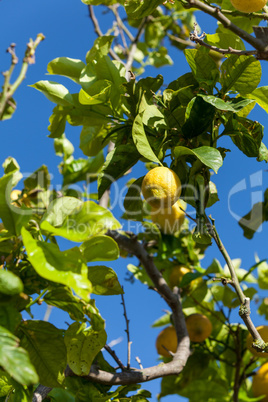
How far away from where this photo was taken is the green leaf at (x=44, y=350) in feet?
2.81

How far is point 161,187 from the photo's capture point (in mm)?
922

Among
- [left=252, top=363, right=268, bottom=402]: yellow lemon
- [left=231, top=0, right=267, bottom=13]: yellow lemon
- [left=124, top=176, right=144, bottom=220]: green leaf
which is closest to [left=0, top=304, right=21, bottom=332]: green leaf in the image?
[left=124, top=176, right=144, bottom=220]: green leaf

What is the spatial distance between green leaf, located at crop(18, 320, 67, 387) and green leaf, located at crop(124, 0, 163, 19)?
76 cm

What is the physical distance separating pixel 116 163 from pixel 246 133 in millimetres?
314

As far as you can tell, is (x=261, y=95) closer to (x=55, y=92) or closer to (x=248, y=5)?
(x=248, y=5)

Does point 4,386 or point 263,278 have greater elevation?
point 263,278

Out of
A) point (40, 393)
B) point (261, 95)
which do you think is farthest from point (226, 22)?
point (40, 393)

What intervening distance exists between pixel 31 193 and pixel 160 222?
0.56 m

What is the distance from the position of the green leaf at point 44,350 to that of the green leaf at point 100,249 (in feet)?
0.61

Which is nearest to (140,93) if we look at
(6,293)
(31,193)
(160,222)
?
(6,293)

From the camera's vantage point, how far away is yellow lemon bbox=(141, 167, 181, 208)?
926mm

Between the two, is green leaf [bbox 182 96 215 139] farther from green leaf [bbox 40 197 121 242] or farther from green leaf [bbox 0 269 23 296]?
green leaf [bbox 0 269 23 296]

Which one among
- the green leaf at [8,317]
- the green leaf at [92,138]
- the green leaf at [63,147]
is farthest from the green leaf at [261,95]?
the green leaf at [63,147]

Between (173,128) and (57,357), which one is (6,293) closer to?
(57,357)
